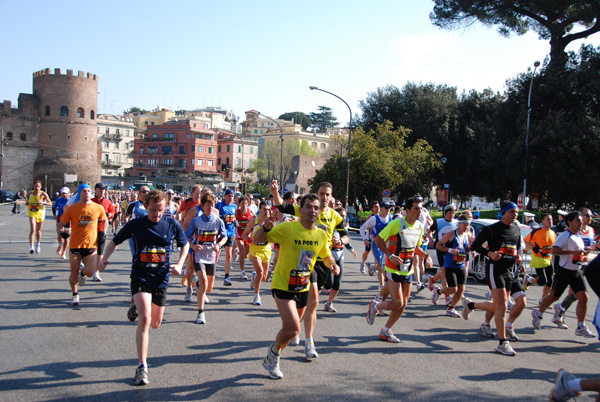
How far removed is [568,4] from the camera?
31859 millimetres

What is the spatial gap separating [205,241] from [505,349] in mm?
4368

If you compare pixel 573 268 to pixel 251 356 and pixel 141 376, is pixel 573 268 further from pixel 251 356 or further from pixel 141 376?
pixel 141 376

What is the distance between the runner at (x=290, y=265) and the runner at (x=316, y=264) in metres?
0.60

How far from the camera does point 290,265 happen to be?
5.31 meters

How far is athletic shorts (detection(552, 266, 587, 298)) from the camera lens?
7.52m

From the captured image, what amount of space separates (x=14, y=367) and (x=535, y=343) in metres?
6.30

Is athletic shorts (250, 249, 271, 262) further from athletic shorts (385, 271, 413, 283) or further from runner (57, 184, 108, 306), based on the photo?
athletic shorts (385, 271, 413, 283)

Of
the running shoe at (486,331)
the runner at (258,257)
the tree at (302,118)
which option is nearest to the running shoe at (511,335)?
the running shoe at (486,331)

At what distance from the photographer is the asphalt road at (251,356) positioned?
4.89 metres

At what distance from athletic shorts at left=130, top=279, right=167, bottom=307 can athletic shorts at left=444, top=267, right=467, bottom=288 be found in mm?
4753

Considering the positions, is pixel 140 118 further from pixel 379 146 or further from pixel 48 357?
pixel 48 357

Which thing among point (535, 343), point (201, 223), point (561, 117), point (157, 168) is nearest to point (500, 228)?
point (535, 343)

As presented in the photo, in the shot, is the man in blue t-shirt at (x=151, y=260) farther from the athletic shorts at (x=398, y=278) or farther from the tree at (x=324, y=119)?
the tree at (x=324, y=119)

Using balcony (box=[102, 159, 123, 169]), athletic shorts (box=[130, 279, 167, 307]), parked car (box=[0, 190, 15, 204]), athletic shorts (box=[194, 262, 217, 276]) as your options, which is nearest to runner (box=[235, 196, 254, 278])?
athletic shorts (box=[194, 262, 217, 276])
